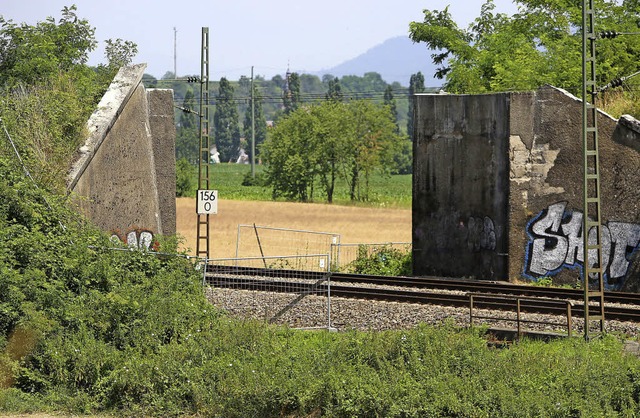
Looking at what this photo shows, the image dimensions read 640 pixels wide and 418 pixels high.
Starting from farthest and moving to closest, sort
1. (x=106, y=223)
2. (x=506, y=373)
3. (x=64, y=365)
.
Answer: (x=106, y=223) < (x=64, y=365) < (x=506, y=373)

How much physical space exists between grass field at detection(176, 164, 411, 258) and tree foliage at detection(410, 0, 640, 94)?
29.9 feet

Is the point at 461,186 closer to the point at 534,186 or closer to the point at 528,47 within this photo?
the point at 534,186

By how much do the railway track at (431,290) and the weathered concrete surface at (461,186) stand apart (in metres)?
1.40

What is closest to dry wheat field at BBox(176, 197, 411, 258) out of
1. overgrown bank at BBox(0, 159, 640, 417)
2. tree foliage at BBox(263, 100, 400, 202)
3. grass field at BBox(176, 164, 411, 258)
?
grass field at BBox(176, 164, 411, 258)

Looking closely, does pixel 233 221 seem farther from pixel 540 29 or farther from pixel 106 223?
pixel 106 223

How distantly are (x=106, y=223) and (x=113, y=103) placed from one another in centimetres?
356

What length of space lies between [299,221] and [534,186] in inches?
1240

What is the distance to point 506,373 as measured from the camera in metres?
14.2

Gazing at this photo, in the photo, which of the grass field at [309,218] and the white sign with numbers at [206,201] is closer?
the white sign with numbers at [206,201]

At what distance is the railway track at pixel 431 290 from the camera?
852 inches

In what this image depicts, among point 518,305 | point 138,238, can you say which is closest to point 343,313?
point 518,305

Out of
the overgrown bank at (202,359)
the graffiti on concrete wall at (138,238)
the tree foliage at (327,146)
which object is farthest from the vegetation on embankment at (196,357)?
the tree foliage at (327,146)

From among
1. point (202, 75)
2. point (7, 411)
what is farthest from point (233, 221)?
point (7, 411)

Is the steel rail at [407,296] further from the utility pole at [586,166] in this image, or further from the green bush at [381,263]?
the green bush at [381,263]
